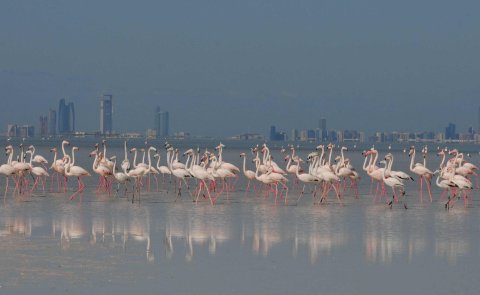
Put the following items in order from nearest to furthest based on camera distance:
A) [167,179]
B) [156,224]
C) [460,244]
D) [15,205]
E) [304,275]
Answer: [304,275] → [460,244] → [156,224] → [15,205] → [167,179]

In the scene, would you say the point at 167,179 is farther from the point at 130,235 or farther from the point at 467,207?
the point at 130,235

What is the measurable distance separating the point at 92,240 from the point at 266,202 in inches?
327

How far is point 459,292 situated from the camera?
10117 millimetres

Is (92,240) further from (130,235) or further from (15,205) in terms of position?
(15,205)

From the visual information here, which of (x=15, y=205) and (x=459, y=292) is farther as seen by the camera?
(x=15, y=205)

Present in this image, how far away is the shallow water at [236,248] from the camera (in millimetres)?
10508

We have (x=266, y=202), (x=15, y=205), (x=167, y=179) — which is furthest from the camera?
(x=167, y=179)

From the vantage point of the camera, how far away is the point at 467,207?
67.7ft

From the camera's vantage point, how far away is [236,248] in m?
13.3

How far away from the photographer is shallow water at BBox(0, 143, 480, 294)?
34.5 ft

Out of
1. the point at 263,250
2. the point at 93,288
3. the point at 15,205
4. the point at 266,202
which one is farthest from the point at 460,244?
the point at 15,205

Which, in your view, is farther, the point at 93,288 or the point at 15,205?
the point at 15,205

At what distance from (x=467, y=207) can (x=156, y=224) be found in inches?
313

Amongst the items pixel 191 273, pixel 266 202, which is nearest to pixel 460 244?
pixel 191 273
